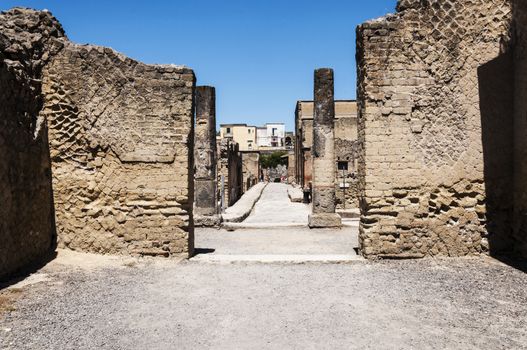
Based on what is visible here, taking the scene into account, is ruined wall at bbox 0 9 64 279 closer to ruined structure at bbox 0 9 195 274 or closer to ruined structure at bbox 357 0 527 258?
ruined structure at bbox 0 9 195 274

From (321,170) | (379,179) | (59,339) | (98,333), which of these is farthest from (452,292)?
(321,170)

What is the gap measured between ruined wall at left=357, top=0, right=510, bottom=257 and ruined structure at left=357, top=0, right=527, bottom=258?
2 cm

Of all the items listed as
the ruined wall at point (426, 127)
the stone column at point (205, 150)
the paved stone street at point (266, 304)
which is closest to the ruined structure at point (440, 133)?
the ruined wall at point (426, 127)

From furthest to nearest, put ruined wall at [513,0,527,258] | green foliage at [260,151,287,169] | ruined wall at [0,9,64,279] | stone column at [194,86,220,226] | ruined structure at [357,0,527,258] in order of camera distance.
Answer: green foliage at [260,151,287,169], stone column at [194,86,220,226], ruined structure at [357,0,527,258], ruined wall at [513,0,527,258], ruined wall at [0,9,64,279]

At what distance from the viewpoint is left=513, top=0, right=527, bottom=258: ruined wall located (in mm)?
5984

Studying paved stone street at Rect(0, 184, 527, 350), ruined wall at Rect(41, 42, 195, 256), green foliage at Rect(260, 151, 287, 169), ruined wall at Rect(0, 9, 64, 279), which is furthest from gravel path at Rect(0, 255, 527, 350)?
green foliage at Rect(260, 151, 287, 169)

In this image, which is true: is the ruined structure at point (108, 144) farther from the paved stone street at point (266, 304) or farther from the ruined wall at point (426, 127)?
the ruined wall at point (426, 127)

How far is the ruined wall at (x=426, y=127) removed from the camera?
638 centimetres

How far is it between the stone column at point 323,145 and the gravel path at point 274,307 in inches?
230

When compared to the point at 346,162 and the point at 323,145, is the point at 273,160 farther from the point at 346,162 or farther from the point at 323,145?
the point at 323,145

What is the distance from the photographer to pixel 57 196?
6555mm

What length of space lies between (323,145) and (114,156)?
707 centimetres

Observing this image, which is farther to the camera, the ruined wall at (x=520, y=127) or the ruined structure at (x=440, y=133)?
the ruined structure at (x=440, y=133)

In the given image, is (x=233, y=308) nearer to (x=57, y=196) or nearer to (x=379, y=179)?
(x=379, y=179)
